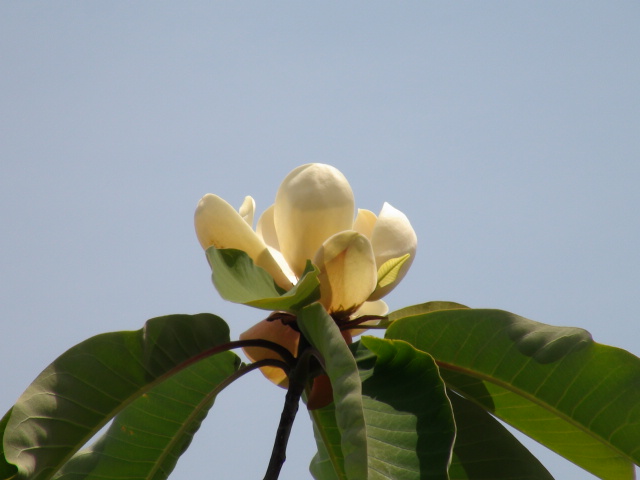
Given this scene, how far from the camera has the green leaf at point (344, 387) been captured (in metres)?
0.77

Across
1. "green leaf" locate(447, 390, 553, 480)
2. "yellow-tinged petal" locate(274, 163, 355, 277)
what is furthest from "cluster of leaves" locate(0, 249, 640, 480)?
"yellow-tinged petal" locate(274, 163, 355, 277)

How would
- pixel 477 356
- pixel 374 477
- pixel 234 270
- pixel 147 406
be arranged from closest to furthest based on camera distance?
pixel 374 477 → pixel 234 270 → pixel 477 356 → pixel 147 406

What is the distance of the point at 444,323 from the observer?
1.00 meters

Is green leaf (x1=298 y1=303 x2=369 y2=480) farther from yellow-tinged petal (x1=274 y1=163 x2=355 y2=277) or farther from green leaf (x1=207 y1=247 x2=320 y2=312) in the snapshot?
yellow-tinged petal (x1=274 y1=163 x2=355 y2=277)

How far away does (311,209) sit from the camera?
1025 millimetres

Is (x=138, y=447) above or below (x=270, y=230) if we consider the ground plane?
below

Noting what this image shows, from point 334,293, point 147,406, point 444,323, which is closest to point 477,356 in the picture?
point 444,323

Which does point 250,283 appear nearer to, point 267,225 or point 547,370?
point 267,225

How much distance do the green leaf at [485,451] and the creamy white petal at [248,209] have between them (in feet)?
1.22

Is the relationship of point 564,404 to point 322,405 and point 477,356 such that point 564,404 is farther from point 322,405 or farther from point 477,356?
point 322,405

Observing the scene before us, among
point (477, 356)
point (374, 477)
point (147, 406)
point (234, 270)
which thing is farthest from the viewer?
point (147, 406)

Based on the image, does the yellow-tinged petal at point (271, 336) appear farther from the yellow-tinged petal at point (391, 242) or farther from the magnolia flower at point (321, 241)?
the yellow-tinged petal at point (391, 242)

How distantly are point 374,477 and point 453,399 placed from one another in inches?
11.6

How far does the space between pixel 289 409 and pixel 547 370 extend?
0.33 meters
